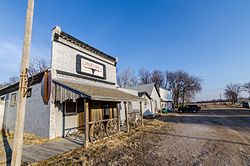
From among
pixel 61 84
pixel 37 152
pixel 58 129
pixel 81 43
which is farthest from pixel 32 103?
pixel 81 43

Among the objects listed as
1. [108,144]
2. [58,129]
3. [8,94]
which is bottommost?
[108,144]

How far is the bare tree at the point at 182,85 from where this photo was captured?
149ft

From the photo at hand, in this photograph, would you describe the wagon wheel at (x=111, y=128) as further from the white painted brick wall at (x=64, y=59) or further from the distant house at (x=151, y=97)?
the distant house at (x=151, y=97)

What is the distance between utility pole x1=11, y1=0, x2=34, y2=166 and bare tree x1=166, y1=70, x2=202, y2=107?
155ft

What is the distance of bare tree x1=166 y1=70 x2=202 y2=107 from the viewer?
45.4 m

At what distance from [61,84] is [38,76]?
288 centimetres

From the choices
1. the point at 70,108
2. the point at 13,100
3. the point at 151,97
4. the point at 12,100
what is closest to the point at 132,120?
the point at 70,108

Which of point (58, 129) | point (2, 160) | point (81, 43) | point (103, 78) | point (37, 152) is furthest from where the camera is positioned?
point (103, 78)

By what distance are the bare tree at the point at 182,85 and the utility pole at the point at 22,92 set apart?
155ft

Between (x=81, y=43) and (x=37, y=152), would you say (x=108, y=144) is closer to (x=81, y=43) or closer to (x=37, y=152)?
(x=37, y=152)

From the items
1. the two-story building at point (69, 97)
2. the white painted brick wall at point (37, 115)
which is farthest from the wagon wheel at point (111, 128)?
the white painted brick wall at point (37, 115)

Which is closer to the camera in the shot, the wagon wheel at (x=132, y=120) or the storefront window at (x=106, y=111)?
the storefront window at (x=106, y=111)

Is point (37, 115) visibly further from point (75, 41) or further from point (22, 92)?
point (22, 92)

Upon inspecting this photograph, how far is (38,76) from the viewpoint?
961 centimetres
